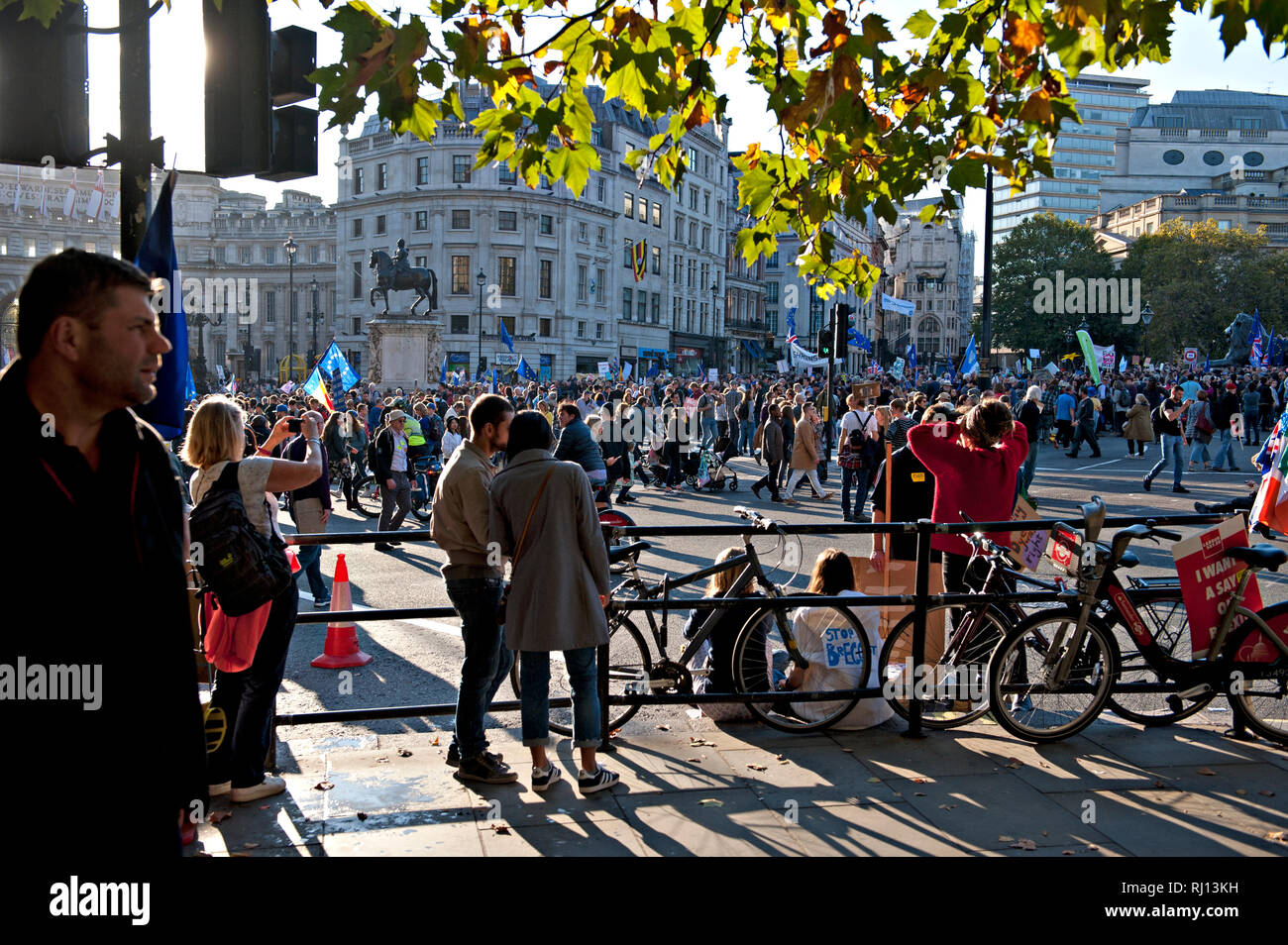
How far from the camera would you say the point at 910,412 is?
592 inches

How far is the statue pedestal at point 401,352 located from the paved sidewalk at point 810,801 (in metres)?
30.8

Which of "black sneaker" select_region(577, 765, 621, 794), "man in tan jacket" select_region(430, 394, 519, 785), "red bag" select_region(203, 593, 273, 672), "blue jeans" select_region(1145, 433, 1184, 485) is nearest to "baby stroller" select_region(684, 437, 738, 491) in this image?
"blue jeans" select_region(1145, 433, 1184, 485)

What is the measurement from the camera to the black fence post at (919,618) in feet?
17.3

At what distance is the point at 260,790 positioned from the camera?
180 inches

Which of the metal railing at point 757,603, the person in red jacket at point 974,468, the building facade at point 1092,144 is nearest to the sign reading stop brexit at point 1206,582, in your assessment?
the metal railing at point 757,603

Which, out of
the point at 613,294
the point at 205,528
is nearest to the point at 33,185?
the point at 613,294

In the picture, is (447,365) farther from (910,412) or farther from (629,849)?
(629,849)

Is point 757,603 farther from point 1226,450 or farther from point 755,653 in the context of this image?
point 1226,450

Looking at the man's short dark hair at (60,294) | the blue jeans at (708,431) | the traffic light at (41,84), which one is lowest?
→ the blue jeans at (708,431)

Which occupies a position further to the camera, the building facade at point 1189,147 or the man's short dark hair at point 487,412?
the building facade at point 1189,147

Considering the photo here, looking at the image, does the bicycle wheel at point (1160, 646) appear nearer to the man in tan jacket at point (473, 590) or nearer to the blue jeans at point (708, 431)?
the man in tan jacket at point (473, 590)

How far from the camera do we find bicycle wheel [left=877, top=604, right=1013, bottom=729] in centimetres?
544

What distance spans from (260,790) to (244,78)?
314 cm

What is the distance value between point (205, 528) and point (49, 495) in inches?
85.7
